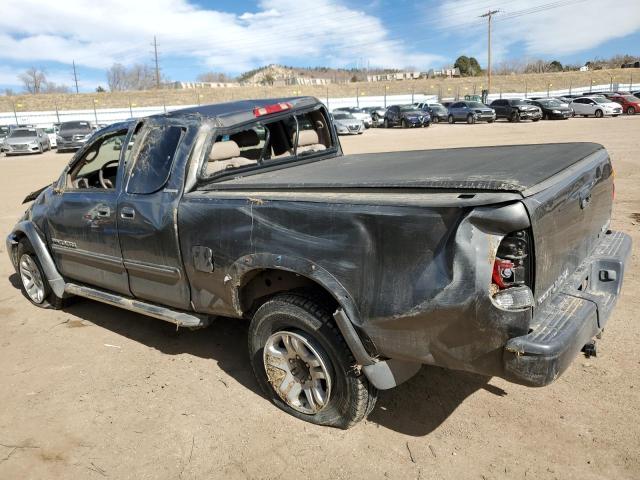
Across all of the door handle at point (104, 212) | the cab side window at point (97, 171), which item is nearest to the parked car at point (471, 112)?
the cab side window at point (97, 171)

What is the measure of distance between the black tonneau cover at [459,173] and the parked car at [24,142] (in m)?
27.6

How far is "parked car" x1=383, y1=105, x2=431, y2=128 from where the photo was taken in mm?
33781

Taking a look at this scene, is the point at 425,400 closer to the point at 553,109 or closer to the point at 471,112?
the point at 471,112

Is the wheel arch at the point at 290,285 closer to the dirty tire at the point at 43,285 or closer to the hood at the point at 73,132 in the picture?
the dirty tire at the point at 43,285

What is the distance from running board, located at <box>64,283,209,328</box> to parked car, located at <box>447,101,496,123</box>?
104 ft

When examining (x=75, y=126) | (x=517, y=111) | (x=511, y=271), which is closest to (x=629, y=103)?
(x=517, y=111)

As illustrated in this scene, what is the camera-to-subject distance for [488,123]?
32.9 m

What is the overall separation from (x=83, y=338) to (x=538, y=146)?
13.6ft

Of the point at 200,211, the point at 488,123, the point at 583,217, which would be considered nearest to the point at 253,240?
the point at 200,211

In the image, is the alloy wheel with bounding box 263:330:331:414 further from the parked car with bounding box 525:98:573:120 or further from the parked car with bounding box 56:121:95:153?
the parked car with bounding box 525:98:573:120

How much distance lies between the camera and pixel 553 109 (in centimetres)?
3173

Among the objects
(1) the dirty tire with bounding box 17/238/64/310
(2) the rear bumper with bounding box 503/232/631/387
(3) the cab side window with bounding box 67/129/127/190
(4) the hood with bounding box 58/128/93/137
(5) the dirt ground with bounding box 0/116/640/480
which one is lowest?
(5) the dirt ground with bounding box 0/116/640/480

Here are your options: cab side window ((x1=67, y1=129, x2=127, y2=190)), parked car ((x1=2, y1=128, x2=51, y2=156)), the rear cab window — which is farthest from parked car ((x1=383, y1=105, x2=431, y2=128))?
cab side window ((x1=67, y1=129, x2=127, y2=190))

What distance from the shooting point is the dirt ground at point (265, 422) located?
2766 mm
